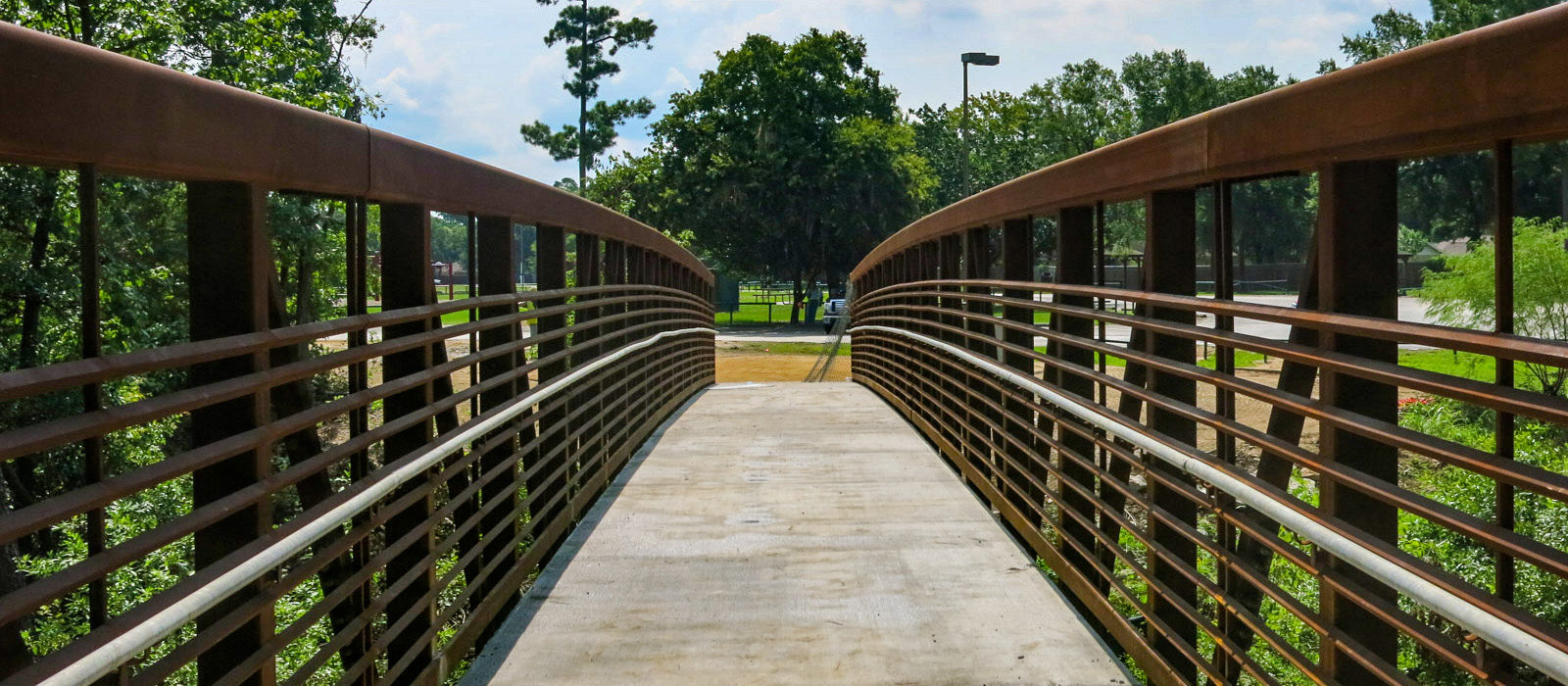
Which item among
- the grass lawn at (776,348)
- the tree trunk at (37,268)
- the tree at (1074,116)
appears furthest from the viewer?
the tree at (1074,116)

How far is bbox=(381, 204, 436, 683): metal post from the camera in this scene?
4082 millimetres

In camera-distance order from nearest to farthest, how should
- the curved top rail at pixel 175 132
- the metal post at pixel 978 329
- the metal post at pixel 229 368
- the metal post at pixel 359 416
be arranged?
1. the curved top rail at pixel 175 132
2. the metal post at pixel 229 368
3. the metal post at pixel 359 416
4. the metal post at pixel 978 329

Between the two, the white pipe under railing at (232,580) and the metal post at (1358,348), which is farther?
the metal post at (1358,348)

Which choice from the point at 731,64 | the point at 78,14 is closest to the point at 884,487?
the point at 78,14

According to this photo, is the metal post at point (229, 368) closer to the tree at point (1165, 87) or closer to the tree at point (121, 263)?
the tree at point (121, 263)

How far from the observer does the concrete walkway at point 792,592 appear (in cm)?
443

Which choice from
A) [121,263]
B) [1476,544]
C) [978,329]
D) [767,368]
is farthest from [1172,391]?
[767,368]

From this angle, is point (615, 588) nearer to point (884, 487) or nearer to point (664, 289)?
point (884, 487)

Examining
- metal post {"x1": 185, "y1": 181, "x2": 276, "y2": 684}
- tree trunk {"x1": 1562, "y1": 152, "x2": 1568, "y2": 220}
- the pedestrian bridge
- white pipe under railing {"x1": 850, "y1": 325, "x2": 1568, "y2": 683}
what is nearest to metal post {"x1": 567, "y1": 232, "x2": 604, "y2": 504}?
the pedestrian bridge

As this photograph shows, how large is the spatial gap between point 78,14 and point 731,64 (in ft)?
109

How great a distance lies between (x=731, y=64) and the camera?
48781mm

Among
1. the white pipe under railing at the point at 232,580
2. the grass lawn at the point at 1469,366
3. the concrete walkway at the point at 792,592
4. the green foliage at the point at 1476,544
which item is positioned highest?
the white pipe under railing at the point at 232,580

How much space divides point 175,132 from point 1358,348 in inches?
90.8

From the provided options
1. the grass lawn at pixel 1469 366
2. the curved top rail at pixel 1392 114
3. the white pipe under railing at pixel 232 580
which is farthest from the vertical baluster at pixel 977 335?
the grass lawn at pixel 1469 366
